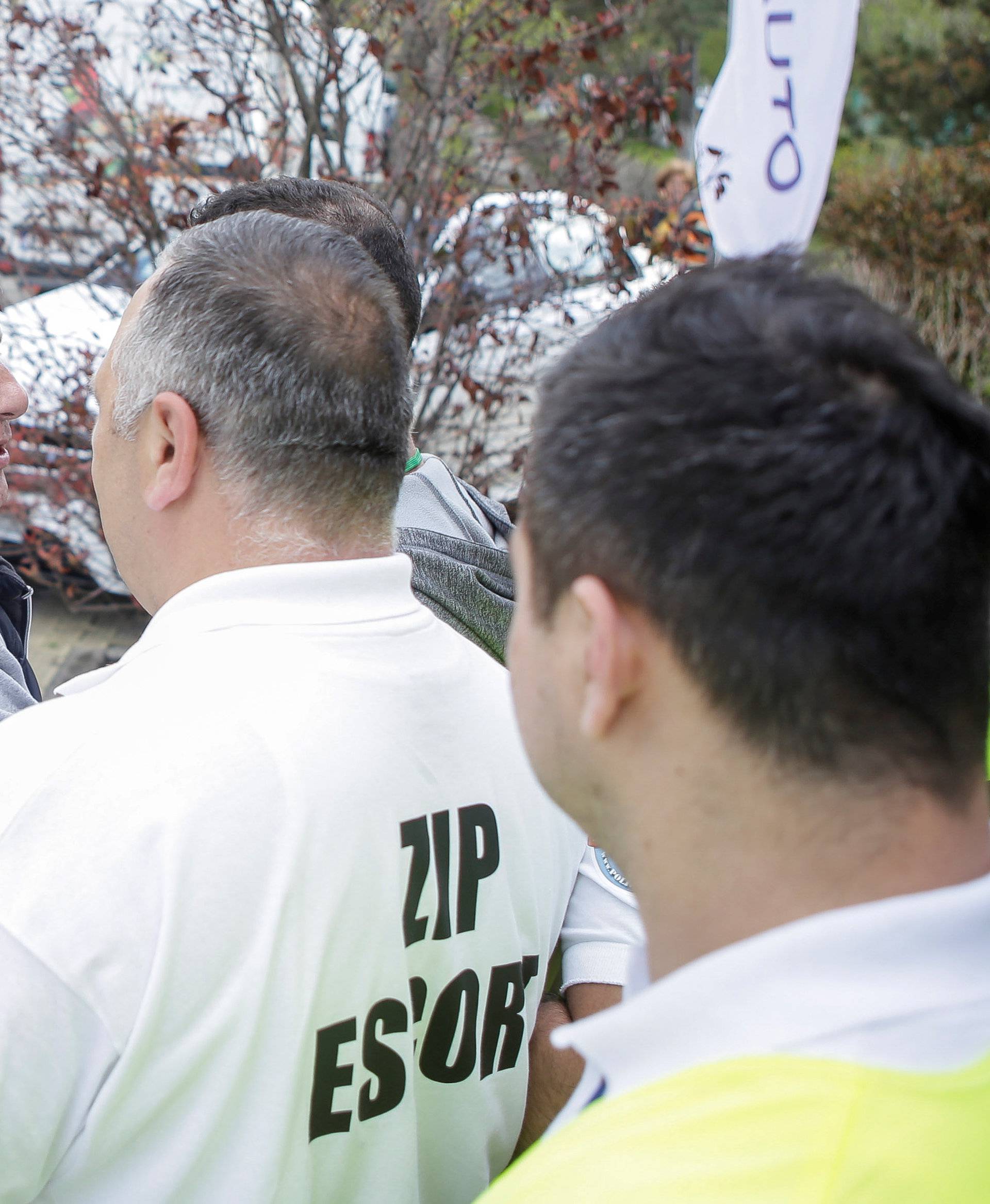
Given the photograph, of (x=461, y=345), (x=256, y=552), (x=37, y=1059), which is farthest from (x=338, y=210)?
(x=37, y=1059)

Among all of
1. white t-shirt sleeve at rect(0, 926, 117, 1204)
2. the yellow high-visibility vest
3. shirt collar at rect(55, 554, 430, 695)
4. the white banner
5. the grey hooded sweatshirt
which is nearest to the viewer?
the yellow high-visibility vest

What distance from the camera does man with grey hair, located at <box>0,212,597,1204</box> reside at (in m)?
1.20

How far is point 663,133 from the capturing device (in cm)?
374

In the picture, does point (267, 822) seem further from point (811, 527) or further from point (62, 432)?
point (62, 432)

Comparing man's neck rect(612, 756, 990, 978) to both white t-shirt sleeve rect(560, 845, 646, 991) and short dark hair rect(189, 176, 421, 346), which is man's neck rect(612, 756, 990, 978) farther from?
short dark hair rect(189, 176, 421, 346)

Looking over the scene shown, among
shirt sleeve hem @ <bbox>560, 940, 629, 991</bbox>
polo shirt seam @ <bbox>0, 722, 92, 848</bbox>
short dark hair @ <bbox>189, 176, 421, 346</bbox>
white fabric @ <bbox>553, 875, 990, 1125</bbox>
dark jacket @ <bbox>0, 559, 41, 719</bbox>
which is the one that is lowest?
shirt sleeve hem @ <bbox>560, 940, 629, 991</bbox>

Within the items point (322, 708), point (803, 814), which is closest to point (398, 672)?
point (322, 708)

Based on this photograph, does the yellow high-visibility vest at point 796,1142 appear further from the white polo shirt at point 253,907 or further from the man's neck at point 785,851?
the white polo shirt at point 253,907

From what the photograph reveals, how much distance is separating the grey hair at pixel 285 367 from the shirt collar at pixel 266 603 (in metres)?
0.08

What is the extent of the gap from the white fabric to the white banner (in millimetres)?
3012

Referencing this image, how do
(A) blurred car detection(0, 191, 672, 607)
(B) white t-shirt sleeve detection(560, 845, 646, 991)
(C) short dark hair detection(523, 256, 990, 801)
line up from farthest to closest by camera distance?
(A) blurred car detection(0, 191, 672, 607) < (B) white t-shirt sleeve detection(560, 845, 646, 991) < (C) short dark hair detection(523, 256, 990, 801)

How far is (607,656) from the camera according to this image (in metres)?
0.90

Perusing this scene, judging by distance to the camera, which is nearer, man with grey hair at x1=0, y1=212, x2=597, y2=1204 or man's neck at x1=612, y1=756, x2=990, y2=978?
man's neck at x1=612, y1=756, x2=990, y2=978

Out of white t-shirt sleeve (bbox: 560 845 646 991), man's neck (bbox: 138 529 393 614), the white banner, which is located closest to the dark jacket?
man's neck (bbox: 138 529 393 614)
